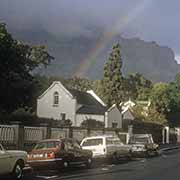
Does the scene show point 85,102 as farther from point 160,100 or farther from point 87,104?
point 160,100

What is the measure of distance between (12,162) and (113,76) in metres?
52.2

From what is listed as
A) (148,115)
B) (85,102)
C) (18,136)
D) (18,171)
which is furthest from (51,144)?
(148,115)

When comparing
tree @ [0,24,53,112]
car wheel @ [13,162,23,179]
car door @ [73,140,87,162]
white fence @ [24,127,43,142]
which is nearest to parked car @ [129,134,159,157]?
white fence @ [24,127,43,142]

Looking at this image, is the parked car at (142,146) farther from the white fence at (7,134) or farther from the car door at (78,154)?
the car door at (78,154)

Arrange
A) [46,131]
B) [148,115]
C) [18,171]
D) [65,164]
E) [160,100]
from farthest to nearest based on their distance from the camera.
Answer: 1. [160,100]
2. [148,115]
3. [46,131]
4. [65,164]
5. [18,171]

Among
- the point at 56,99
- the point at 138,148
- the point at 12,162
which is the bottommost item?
the point at 12,162

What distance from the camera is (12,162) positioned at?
712 inches

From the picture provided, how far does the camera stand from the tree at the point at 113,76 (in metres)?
69.6

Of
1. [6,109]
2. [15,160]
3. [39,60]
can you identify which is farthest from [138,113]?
[15,160]

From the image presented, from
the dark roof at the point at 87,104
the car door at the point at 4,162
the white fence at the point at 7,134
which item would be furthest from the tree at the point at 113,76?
the car door at the point at 4,162

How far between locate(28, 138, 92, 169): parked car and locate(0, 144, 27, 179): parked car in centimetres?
292

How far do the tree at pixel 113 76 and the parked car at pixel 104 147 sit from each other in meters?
38.6

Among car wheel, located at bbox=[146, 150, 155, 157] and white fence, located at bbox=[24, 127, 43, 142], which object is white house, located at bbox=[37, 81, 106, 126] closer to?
car wheel, located at bbox=[146, 150, 155, 157]

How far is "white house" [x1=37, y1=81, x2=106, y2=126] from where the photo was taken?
2494 inches
